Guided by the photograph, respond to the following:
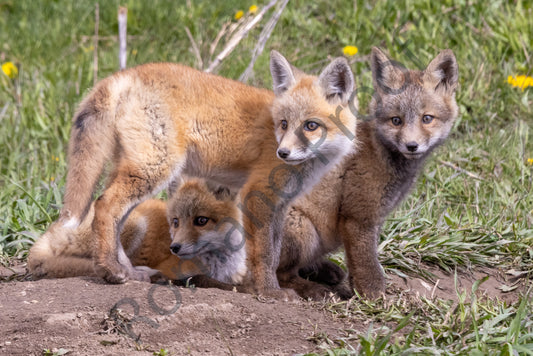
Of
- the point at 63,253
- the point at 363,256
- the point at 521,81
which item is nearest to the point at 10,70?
the point at 63,253

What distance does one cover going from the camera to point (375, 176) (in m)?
4.31

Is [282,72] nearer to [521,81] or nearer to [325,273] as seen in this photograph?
[325,273]

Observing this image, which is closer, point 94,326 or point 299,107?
point 94,326

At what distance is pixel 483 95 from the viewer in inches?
273

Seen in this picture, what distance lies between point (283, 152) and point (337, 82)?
0.79 m

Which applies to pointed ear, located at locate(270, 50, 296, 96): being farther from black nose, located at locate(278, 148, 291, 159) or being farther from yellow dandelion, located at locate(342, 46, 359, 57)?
yellow dandelion, located at locate(342, 46, 359, 57)

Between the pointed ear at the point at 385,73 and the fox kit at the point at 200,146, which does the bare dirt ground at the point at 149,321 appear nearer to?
the fox kit at the point at 200,146

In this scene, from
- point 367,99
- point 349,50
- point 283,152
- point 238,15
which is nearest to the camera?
point 283,152

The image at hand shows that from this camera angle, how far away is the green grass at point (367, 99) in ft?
12.3

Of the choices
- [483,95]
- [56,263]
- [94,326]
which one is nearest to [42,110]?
[56,263]

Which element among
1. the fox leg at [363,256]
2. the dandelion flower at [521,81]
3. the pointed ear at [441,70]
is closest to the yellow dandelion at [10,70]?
the fox leg at [363,256]

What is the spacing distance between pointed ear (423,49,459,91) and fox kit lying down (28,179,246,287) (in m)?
1.66

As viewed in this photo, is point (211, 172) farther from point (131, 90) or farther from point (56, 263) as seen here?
point (56, 263)

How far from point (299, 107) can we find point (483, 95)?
3.57 metres
